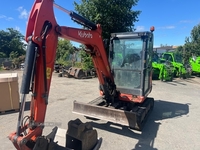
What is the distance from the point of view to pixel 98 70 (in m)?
4.23

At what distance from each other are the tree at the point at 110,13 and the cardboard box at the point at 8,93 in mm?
8678

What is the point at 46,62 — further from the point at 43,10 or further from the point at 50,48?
the point at 43,10

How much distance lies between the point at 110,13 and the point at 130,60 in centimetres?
902

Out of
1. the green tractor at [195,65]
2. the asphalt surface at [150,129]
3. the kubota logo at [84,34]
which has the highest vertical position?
the kubota logo at [84,34]

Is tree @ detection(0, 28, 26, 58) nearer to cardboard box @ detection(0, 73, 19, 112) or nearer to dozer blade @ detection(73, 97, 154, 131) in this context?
cardboard box @ detection(0, 73, 19, 112)

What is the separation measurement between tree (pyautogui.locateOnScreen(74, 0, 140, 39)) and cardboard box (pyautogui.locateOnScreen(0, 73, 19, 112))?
8.68 meters

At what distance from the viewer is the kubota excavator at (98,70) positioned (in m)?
2.31

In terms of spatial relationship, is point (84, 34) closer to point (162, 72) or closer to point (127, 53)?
point (127, 53)

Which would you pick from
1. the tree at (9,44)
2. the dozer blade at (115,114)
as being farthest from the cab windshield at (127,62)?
the tree at (9,44)

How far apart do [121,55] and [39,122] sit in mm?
3121

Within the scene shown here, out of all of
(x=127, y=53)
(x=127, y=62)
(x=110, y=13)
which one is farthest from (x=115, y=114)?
(x=110, y=13)

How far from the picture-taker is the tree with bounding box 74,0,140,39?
1266 cm

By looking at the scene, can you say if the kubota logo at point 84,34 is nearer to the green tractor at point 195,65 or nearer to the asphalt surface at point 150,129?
the asphalt surface at point 150,129

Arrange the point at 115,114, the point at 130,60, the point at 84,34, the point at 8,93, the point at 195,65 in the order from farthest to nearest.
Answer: the point at 195,65, the point at 8,93, the point at 130,60, the point at 115,114, the point at 84,34
